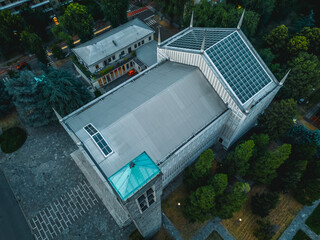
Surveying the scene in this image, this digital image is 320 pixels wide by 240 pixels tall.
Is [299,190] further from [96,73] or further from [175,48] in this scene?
[96,73]

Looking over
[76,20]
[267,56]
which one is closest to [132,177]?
[267,56]

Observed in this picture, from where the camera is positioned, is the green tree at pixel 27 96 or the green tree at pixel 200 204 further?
the green tree at pixel 27 96

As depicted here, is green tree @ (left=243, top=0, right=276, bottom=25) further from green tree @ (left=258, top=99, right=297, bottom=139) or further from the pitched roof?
green tree @ (left=258, top=99, right=297, bottom=139)

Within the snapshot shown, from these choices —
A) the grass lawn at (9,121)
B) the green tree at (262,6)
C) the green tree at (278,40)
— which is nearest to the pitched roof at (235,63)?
the green tree at (278,40)

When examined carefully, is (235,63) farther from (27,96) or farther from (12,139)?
(12,139)

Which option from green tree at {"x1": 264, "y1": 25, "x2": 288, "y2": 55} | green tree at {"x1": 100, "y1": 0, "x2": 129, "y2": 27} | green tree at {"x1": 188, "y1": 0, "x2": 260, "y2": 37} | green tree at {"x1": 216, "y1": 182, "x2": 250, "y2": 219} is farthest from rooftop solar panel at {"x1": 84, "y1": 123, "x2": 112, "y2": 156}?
green tree at {"x1": 264, "y1": 25, "x2": 288, "y2": 55}

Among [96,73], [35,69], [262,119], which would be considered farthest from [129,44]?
[262,119]

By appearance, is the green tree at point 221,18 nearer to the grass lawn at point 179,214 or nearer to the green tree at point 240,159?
the green tree at point 240,159
